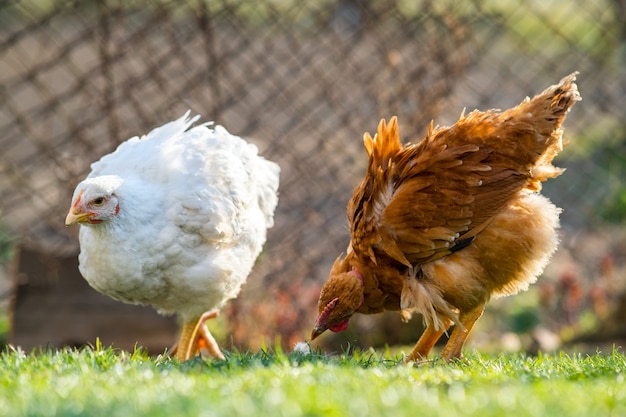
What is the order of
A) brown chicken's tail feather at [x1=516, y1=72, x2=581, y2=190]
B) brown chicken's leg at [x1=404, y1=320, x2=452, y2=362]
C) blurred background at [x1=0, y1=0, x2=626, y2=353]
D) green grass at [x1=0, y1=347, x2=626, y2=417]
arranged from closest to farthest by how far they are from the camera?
green grass at [x1=0, y1=347, x2=626, y2=417] → brown chicken's tail feather at [x1=516, y1=72, x2=581, y2=190] → brown chicken's leg at [x1=404, y1=320, x2=452, y2=362] → blurred background at [x1=0, y1=0, x2=626, y2=353]

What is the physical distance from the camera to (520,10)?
29.7ft

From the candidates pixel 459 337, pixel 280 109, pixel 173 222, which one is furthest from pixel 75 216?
pixel 280 109

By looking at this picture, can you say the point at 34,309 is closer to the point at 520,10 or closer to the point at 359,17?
the point at 359,17

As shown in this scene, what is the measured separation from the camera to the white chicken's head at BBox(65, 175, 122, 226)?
16.9 feet

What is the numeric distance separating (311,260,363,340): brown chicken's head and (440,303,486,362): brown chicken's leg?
606 mm

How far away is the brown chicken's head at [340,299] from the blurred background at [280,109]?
241 cm

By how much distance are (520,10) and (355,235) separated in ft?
15.2

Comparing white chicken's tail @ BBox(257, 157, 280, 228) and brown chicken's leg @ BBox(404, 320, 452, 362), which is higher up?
white chicken's tail @ BBox(257, 157, 280, 228)

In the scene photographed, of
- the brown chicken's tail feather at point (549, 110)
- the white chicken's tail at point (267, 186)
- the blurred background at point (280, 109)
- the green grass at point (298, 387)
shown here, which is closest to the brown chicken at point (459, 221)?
the brown chicken's tail feather at point (549, 110)

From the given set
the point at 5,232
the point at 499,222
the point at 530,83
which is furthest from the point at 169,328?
the point at 530,83

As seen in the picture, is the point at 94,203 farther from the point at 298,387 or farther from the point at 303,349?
the point at 298,387

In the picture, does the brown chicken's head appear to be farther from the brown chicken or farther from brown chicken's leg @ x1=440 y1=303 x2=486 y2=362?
brown chicken's leg @ x1=440 y1=303 x2=486 y2=362

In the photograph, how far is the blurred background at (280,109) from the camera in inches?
303

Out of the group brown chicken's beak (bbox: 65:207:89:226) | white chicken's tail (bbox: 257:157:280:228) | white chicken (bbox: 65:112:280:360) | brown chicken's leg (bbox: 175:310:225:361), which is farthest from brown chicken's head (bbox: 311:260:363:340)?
brown chicken's beak (bbox: 65:207:89:226)
